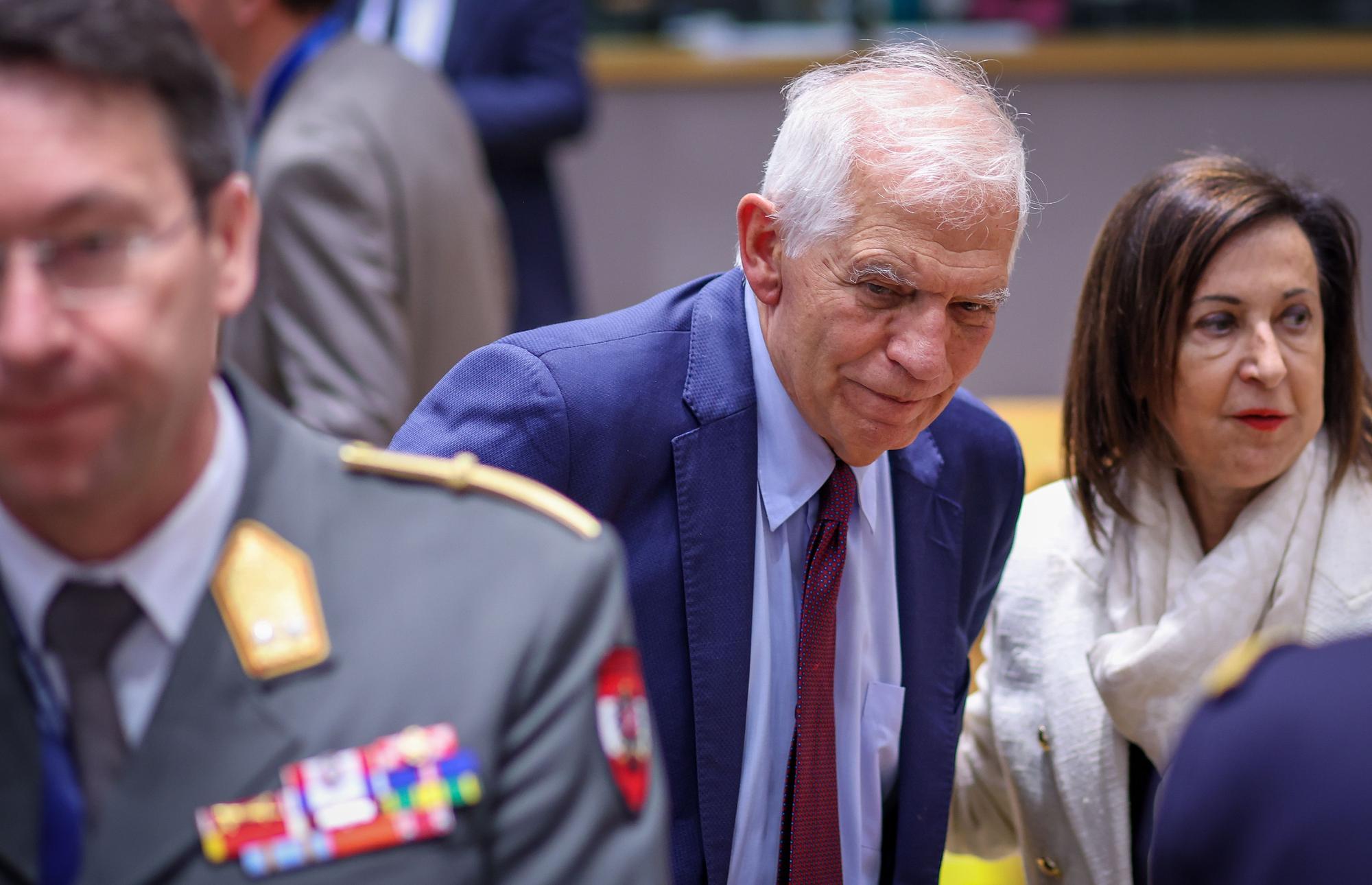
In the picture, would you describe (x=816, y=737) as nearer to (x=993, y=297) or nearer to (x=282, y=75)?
(x=993, y=297)

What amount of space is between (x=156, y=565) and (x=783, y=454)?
831mm

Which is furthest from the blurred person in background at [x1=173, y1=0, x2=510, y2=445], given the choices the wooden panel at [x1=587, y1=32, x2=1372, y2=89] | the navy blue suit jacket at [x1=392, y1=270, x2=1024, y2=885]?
the wooden panel at [x1=587, y1=32, x2=1372, y2=89]

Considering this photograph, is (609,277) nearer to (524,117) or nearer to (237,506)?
(524,117)

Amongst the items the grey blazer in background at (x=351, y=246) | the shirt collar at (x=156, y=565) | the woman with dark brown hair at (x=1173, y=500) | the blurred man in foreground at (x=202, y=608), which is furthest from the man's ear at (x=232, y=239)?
the grey blazer in background at (x=351, y=246)

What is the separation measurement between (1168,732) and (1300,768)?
3.15 feet

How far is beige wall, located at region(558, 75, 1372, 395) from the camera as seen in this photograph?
471cm

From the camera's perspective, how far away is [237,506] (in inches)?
40.3

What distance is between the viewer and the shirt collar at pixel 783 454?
1.66 m

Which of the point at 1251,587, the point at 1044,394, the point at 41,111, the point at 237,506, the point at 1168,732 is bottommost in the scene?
the point at 1044,394

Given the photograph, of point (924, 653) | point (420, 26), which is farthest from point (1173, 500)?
point (420, 26)

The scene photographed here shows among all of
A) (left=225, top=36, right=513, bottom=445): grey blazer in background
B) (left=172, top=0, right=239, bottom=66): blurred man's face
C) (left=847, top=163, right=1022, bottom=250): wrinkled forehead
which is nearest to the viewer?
(left=847, top=163, right=1022, bottom=250): wrinkled forehead

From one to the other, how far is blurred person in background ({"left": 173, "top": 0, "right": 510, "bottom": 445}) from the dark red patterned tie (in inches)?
38.4

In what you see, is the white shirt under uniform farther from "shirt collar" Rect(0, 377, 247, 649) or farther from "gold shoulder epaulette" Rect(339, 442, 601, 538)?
"gold shoulder epaulette" Rect(339, 442, 601, 538)

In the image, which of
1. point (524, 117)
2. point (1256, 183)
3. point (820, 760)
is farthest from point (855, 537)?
point (524, 117)
